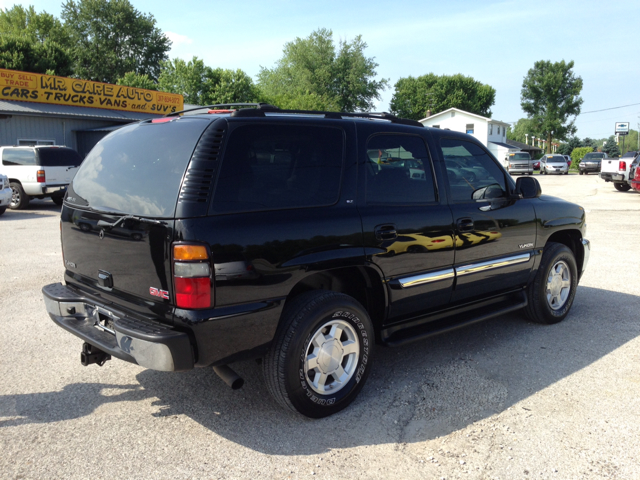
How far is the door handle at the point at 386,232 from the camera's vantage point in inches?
141

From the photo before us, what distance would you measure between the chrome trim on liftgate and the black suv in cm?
2

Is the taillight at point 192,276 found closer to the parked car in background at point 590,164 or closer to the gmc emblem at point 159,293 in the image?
the gmc emblem at point 159,293

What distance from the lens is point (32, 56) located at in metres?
38.8

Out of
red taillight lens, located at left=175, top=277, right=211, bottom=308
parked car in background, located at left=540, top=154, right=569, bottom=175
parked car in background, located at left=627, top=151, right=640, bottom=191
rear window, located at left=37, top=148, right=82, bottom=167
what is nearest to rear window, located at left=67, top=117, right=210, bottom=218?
red taillight lens, located at left=175, top=277, right=211, bottom=308

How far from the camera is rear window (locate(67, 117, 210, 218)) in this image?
2.98m

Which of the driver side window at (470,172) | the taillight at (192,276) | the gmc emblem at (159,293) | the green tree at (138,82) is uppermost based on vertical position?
the green tree at (138,82)

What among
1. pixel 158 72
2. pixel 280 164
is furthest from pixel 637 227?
pixel 158 72

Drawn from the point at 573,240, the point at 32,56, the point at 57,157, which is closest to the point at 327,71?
the point at 32,56

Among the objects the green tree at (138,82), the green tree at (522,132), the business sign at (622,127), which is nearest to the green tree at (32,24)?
the green tree at (138,82)

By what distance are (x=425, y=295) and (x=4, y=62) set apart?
4181cm

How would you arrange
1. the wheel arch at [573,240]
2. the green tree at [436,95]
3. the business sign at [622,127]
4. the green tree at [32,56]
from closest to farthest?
the wheel arch at [573,240], the green tree at [32,56], the business sign at [622,127], the green tree at [436,95]

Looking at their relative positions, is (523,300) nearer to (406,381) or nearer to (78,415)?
(406,381)

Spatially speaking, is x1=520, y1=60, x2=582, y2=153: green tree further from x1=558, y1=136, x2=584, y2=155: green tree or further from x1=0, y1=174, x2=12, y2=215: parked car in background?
x1=0, y1=174, x2=12, y2=215: parked car in background

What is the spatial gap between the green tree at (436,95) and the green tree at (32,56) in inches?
2165
